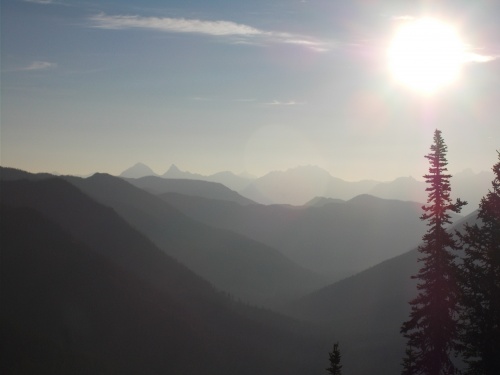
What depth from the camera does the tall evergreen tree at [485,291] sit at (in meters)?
28.1

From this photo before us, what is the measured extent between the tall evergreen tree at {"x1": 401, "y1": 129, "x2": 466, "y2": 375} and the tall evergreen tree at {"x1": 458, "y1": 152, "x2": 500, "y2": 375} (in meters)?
1.30

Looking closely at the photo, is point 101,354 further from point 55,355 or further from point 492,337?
point 492,337

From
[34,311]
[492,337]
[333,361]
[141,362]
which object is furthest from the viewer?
[141,362]

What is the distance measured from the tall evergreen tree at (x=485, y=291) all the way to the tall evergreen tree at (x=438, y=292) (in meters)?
1.30

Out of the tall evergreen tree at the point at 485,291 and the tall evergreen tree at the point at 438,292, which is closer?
the tall evergreen tree at the point at 485,291

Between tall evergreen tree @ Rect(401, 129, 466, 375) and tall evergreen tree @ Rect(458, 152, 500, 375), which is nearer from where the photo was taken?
tall evergreen tree @ Rect(458, 152, 500, 375)

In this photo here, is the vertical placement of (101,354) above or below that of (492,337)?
below

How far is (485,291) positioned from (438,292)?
10.8ft

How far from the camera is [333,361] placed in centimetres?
3356

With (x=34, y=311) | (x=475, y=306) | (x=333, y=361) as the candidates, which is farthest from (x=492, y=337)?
(x=34, y=311)

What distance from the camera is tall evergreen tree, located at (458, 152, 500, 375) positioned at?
92.2ft

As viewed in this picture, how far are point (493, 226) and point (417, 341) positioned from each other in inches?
351

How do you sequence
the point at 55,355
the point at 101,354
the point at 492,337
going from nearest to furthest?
the point at 492,337 < the point at 55,355 < the point at 101,354

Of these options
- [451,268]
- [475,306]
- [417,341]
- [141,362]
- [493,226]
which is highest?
[493,226]
